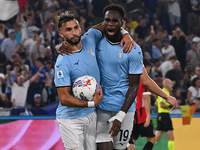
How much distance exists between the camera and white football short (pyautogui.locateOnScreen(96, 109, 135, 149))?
5.50 m

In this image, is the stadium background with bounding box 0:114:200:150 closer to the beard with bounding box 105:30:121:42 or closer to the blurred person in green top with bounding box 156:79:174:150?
the blurred person in green top with bounding box 156:79:174:150

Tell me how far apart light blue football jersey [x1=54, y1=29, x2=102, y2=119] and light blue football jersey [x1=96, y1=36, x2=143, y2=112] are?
0.44 ft

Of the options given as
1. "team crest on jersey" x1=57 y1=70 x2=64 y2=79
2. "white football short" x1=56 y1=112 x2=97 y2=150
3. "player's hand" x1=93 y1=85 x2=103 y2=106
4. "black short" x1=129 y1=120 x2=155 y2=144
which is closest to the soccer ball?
"player's hand" x1=93 y1=85 x2=103 y2=106

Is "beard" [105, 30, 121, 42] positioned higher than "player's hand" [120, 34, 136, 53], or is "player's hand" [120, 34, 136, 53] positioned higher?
"beard" [105, 30, 121, 42]

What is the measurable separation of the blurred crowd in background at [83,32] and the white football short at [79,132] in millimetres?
6466

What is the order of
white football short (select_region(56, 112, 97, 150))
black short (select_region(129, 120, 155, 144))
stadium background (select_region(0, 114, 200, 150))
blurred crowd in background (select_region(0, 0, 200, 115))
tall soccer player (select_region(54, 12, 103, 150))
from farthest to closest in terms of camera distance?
1. blurred crowd in background (select_region(0, 0, 200, 115))
2. stadium background (select_region(0, 114, 200, 150))
3. black short (select_region(129, 120, 155, 144))
4. white football short (select_region(56, 112, 97, 150))
5. tall soccer player (select_region(54, 12, 103, 150))

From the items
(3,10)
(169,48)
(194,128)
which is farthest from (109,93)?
(3,10)

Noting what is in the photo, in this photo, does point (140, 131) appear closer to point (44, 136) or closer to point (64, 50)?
point (44, 136)

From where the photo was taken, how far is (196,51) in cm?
1344

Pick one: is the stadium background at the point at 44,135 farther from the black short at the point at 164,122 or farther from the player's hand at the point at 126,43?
the player's hand at the point at 126,43

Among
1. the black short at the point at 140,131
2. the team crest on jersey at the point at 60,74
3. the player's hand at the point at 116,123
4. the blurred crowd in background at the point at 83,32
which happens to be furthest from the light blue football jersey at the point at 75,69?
the blurred crowd in background at the point at 83,32

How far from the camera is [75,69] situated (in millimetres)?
5289

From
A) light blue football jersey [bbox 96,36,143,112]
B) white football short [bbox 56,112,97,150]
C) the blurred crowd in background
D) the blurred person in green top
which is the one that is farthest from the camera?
the blurred crowd in background

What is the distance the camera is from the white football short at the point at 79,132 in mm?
5340
